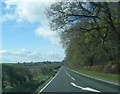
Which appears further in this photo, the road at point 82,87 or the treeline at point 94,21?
the treeline at point 94,21

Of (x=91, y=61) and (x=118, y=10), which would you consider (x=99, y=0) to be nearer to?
(x=118, y=10)

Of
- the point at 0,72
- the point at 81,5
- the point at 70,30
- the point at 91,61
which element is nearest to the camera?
the point at 0,72

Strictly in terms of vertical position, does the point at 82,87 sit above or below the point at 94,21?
below

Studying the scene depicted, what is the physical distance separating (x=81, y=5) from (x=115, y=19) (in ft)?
15.4

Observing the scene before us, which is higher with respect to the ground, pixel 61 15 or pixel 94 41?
pixel 61 15

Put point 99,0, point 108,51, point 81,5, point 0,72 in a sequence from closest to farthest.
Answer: point 0,72 < point 99,0 < point 81,5 < point 108,51

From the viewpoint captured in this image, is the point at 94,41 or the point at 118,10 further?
the point at 94,41

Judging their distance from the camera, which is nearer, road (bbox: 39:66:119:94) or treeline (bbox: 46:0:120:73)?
road (bbox: 39:66:119:94)

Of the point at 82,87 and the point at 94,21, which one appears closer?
the point at 82,87

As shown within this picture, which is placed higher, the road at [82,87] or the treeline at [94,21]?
the treeline at [94,21]

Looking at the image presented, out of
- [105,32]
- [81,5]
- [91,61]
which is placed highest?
[81,5]

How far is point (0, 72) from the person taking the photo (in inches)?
1035

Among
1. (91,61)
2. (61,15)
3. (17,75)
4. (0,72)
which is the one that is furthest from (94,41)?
(91,61)

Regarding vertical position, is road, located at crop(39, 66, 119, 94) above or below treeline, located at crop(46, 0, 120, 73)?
below
